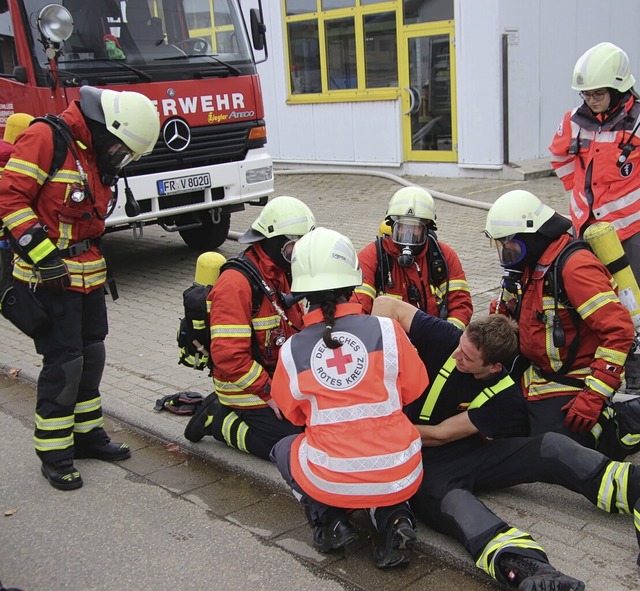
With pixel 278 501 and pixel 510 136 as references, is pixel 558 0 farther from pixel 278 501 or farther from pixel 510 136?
pixel 278 501

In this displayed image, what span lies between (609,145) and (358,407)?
276 centimetres

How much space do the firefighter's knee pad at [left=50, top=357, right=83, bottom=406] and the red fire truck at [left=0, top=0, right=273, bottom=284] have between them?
3216mm

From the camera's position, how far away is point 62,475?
421 cm

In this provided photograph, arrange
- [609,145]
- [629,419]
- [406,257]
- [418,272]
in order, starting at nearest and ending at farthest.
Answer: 1. [629,419]
2. [406,257]
3. [418,272]
4. [609,145]

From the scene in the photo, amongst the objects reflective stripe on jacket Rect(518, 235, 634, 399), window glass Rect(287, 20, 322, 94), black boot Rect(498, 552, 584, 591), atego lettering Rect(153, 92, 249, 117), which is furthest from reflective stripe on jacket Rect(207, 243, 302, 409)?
window glass Rect(287, 20, 322, 94)

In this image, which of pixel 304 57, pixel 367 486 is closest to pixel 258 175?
pixel 367 486

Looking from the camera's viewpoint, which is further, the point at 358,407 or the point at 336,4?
the point at 336,4

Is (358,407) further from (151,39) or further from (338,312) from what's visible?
(151,39)

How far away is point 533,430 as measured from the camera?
3967 mm

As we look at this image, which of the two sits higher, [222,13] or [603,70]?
[222,13]

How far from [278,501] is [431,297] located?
1.56 metres

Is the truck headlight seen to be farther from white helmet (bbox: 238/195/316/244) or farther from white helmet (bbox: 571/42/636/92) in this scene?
white helmet (bbox: 238/195/316/244)

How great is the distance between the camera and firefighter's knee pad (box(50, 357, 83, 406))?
4.18 m

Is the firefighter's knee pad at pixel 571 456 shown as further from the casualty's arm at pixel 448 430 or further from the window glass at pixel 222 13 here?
the window glass at pixel 222 13
